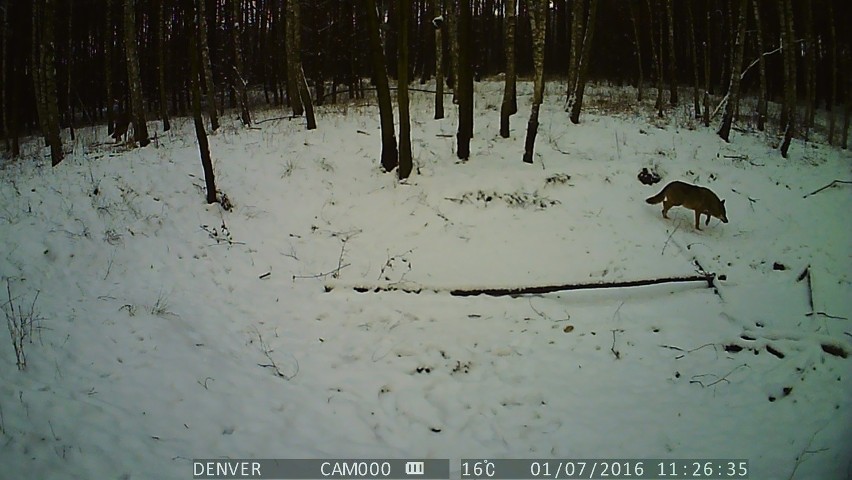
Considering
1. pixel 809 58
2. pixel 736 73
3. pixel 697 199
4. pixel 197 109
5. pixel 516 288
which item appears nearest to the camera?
pixel 516 288

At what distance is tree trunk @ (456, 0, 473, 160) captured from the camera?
11570 mm

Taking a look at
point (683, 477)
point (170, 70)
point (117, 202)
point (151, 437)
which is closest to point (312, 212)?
point (117, 202)

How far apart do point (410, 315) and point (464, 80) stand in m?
7.23

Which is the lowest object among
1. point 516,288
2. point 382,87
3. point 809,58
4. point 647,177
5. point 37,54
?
point 516,288

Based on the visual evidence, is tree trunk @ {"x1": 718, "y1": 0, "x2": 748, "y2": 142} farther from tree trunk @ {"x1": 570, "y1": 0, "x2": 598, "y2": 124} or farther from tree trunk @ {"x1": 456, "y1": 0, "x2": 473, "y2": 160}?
tree trunk @ {"x1": 456, "y1": 0, "x2": 473, "y2": 160}

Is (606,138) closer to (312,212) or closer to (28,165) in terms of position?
(312,212)

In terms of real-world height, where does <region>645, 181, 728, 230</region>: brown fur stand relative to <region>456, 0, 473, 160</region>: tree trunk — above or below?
below

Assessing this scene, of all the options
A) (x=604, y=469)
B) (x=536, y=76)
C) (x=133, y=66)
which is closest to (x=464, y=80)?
(x=536, y=76)

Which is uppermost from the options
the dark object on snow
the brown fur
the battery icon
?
the dark object on snow

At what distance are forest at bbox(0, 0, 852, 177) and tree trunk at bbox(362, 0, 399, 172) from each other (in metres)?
0.04

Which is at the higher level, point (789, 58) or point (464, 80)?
point (789, 58)

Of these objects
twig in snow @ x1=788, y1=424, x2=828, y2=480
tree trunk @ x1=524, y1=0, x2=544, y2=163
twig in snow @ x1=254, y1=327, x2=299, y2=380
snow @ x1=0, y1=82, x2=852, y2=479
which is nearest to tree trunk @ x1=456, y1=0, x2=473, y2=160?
snow @ x1=0, y1=82, x2=852, y2=479

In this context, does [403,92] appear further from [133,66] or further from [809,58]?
[809,58]

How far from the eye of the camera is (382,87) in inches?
453
